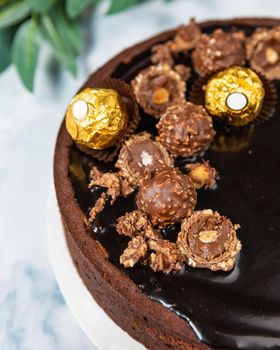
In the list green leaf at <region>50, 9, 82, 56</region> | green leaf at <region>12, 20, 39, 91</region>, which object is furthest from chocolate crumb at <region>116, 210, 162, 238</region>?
green leaf at <region>50, 9, 82, 56</region>

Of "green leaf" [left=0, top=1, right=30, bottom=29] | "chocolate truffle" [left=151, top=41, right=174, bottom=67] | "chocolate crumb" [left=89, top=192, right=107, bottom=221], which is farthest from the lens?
"green leaf" [left=0, top=1, right=30, bottom=29]

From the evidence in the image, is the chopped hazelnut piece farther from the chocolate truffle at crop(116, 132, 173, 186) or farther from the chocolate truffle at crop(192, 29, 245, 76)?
the chocolate truffle at crop(192, 29, 245, 76)

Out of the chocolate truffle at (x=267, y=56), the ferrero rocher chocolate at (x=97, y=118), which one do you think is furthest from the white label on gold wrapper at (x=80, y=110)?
the chocolate truffle at (x=267, y=56)

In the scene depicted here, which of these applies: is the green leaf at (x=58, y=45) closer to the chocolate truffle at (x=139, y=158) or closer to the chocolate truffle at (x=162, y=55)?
the chocolate truffle at (x=162, y=55)

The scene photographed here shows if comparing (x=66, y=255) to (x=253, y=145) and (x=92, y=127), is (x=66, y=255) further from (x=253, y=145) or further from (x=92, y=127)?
(x=253, y=145)

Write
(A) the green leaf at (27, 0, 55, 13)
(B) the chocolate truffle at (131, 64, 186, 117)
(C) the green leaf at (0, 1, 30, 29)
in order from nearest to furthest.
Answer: (B) the chocolate truffle at (131, 64, 186, 117) → (A) the green leaf at (27, 0, 55, 13) → (C) the green leaf at (0, 1, 30, 29)

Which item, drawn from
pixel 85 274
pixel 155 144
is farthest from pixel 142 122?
pixel 85 274
